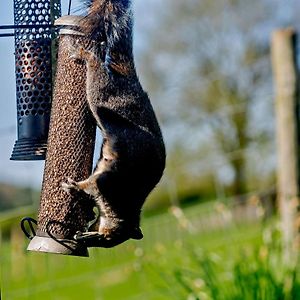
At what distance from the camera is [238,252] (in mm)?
5066

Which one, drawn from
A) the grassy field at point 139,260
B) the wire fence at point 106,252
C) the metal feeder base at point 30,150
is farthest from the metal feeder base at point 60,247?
the wire fence at point 106,252

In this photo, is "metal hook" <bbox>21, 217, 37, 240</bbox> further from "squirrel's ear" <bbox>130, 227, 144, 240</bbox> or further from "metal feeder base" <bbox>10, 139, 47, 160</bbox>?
"squirrel's ear" <bbox>130, 227, 144, 240</bbox>

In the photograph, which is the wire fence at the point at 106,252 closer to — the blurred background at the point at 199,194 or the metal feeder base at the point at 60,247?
the blurred background at the point at 199,194

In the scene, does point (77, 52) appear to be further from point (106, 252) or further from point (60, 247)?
point (106, 252)

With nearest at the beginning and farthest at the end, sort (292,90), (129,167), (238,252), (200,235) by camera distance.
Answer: (129,167) < (238,252) < (292,90) < (200,235)

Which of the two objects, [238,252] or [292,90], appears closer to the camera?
[238,252]

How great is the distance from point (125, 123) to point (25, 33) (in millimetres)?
711

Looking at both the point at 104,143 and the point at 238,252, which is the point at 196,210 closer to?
the point at 238,252

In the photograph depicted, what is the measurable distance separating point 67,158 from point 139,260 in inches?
91.3

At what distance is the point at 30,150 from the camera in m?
3.03

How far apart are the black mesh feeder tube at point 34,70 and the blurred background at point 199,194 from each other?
13.9 inches

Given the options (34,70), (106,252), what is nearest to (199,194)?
(106,252)

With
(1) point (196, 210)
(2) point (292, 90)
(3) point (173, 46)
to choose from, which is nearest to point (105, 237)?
(2) point (292, 90)

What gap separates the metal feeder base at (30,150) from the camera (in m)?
3.02
